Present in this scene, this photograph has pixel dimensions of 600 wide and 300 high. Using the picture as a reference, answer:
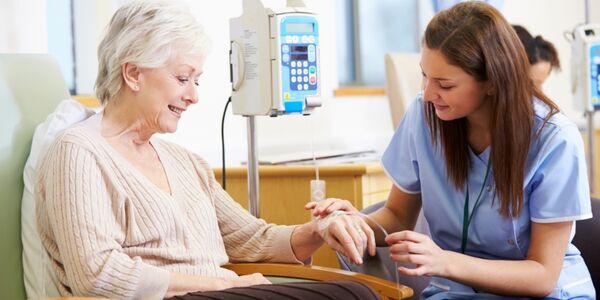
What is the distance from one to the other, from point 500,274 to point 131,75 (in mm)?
836

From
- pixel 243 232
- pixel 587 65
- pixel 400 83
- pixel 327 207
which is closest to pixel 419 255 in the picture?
pixel 327 207

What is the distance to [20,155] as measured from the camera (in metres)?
1.99

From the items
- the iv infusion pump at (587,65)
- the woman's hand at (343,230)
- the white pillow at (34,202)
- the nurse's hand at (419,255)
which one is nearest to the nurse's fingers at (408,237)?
the nurse's hand at (419,255)

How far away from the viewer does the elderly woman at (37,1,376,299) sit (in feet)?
5.70

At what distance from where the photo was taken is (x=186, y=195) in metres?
2.04

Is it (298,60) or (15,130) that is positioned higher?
(298,60)

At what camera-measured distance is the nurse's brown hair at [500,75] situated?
6.10 ft

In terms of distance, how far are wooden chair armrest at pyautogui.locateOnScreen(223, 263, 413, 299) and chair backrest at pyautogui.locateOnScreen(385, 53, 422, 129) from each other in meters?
1.40

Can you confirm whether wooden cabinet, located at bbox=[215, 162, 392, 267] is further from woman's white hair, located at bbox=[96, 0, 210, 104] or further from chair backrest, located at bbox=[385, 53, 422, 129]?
woman's white hair, located at bbox=[96, 0, 210, 104]

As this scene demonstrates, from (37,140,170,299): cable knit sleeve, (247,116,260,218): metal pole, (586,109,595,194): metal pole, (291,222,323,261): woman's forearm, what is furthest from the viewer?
(586,109,595,194): metal pole

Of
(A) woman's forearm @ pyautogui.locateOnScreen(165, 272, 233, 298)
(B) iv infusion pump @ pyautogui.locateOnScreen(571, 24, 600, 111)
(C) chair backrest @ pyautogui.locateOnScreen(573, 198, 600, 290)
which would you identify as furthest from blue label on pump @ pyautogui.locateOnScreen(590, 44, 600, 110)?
(A) woman's forearm @ pyautogui.locateOnScreen(165, 272, 233, 298)

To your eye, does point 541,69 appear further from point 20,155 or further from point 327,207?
point 20,155

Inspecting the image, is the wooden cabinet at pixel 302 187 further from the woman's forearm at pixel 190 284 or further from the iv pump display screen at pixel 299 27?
the woman's forearm at pixel 190 284

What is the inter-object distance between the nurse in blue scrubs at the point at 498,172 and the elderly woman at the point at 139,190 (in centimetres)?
23
